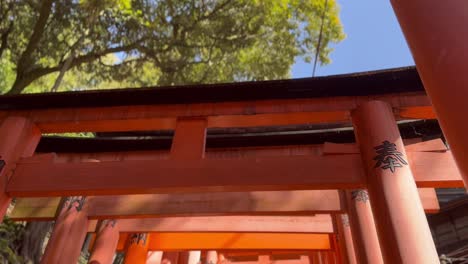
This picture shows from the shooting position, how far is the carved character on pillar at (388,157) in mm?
3100

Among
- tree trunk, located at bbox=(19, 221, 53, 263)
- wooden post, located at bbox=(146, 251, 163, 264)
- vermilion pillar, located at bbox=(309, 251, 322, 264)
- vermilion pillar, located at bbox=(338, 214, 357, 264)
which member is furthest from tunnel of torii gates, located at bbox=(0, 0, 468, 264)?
vermilion pillar, located at bbox=(309, 251, 322, 264)

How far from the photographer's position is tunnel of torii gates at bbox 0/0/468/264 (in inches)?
78.9

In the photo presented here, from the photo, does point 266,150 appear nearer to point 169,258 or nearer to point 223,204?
point 223,204

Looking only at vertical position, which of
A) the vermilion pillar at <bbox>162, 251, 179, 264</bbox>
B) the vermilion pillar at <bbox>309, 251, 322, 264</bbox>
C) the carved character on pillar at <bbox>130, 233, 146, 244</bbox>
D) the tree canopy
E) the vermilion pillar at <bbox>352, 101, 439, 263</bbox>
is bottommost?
the vermilion pillar at <bbox>352, 101, 439, 263</bbox>

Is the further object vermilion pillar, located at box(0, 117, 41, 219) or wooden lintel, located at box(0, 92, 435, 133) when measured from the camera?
wooden lintel, located at box(0, 92, 435, 133)

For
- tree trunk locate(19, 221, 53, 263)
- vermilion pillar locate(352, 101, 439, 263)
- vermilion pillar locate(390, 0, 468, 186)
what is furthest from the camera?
tree trunk locate(19, 221, 53, 263)

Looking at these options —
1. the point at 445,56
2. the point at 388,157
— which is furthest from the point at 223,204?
the point at 445,56

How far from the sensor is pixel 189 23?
1167cm

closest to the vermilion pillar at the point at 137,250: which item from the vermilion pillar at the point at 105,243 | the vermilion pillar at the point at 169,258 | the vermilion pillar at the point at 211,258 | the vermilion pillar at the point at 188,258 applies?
the vermilion pillar at the point at 105,243

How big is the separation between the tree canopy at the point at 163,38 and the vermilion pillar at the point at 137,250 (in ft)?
18.3

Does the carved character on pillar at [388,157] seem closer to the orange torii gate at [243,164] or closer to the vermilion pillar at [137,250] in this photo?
the orange torii gate at [243,164]

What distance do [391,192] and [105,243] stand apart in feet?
15.8

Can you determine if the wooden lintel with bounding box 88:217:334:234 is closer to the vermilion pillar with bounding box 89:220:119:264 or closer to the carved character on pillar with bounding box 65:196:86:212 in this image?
the vermilion pillar with bounding box 89:220:119:264

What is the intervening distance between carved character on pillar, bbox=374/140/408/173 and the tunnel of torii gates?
11mm
